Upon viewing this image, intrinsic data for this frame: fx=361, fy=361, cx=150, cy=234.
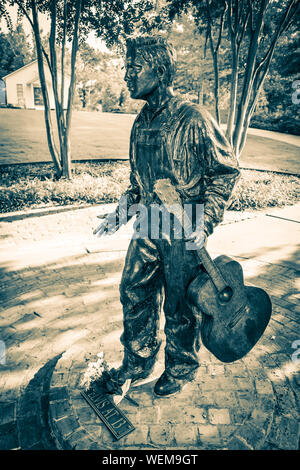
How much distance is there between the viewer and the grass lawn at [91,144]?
53.6ft

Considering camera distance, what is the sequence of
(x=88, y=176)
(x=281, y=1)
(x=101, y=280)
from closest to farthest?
1. (x=101, y=280)
2. (x=281, y=1)
3. (x=88, y=176)

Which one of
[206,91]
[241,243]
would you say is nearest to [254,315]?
[241,243]

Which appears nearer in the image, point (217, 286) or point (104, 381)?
point (217, 286)

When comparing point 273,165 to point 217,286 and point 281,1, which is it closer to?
point 281,1

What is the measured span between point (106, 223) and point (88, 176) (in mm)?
8990

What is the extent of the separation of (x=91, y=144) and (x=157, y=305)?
1788 centimetres

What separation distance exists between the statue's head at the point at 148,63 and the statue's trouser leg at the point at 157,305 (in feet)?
3.30

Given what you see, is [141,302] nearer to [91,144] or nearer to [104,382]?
[104,382]

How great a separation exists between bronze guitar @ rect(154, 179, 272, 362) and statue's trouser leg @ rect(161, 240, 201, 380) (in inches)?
3.5

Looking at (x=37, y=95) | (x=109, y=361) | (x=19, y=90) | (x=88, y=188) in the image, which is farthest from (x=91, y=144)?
(x=37, y=95)

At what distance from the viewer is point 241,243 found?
646 centimetres

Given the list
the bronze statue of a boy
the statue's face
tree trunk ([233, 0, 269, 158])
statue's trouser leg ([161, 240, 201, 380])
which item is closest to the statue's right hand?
the bronze statue of a boy

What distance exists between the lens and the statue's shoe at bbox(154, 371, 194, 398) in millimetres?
2793

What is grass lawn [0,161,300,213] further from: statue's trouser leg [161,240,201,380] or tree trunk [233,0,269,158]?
statue's trouser leg [161,240,201,380]
